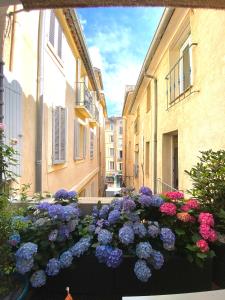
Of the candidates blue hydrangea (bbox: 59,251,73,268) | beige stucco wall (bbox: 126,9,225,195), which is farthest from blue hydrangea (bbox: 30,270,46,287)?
beige stucco wall (bbox: 126,9,225,195)

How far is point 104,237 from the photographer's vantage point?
2.20 metres

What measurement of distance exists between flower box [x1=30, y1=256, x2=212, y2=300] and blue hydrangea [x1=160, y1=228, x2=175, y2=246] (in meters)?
0.17

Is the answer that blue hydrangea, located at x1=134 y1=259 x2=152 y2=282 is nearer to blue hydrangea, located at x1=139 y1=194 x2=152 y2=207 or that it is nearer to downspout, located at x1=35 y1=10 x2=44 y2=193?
blue hydrangea, located at x1=139 y1=194 x2=152 y2=207

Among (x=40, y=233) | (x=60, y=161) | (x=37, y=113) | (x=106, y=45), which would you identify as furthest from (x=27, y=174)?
(x=106, y=45)

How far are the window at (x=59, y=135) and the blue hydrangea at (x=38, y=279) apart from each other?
4.25m

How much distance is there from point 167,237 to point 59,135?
5.01 metres

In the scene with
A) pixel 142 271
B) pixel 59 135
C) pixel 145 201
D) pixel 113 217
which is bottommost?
pixel 142 271

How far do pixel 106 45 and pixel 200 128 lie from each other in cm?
493

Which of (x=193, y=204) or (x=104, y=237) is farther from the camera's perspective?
(x=193, y=204)

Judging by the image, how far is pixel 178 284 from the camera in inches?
91.6

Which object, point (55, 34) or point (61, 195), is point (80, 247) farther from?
point (55, 34)

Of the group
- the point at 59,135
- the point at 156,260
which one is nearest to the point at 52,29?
the point at 59,135

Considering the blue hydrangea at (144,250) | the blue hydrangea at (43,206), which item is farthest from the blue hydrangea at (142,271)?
the blue hydrangea at (43,206)

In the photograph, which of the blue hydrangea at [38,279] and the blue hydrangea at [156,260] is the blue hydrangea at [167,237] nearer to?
the blue hydrangea at [156,260]
